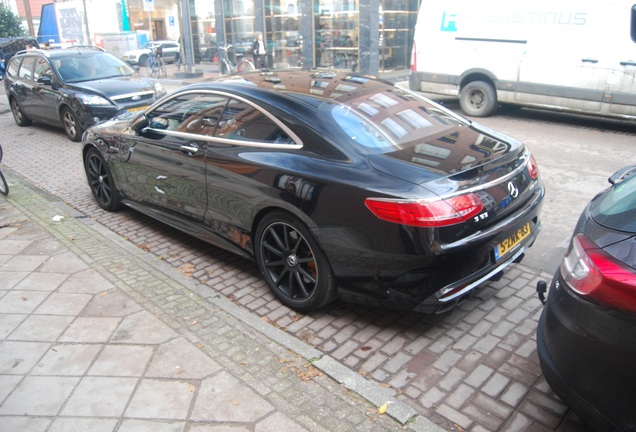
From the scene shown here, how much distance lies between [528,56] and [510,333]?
8.40 m

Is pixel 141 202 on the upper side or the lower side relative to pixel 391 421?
upper

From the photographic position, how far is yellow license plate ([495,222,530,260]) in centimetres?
353

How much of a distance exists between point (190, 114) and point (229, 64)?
16.0m

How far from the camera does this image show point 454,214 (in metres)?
3.19

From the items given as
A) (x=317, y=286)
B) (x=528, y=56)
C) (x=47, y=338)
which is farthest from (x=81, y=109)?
(x=528, y=56)

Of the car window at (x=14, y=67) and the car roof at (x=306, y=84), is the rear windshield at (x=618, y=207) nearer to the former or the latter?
the car roof at (x=306, y=84)

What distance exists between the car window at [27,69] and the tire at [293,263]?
9934mm

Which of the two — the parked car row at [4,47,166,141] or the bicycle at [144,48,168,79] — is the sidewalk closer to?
the parked car row at [4,47,166,141]

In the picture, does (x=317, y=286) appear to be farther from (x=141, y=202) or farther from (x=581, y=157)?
(x=581, y=157)

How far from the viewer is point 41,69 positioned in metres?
11.2

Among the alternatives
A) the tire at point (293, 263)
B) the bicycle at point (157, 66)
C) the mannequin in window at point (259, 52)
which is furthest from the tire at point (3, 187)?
the bicycle at point (157, 66)

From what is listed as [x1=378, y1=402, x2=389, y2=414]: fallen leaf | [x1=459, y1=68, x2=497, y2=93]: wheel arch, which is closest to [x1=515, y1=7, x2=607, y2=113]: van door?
[x1=459, y1=68, x2=497, y2=93]: wheel arch

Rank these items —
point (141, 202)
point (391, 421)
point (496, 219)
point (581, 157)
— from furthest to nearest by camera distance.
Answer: point (581, 157)
point (141, 202)
point (496, 219)
point (391, 421)

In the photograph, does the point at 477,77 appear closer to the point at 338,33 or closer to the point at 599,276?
the point at 338,33
